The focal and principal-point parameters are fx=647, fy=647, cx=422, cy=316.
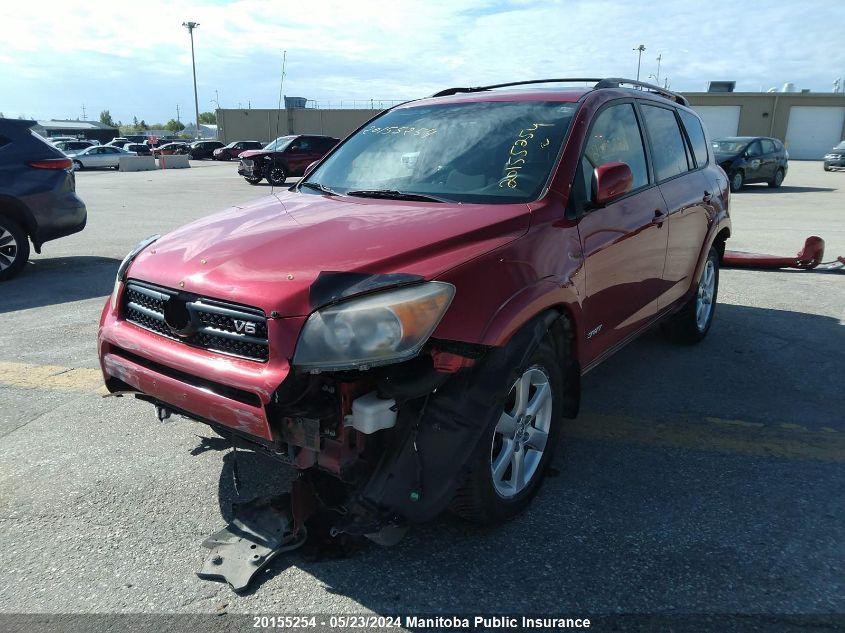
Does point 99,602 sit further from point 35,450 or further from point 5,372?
point 5,372

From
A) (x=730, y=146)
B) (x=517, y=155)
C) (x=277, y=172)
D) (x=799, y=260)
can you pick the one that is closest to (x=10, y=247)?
(x=517, y=155)

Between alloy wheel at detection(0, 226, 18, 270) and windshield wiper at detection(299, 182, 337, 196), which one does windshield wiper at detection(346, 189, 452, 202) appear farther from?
alloy wheel at detection(0, 226, 18, 270)

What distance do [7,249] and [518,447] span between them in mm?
7034

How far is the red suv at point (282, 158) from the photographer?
22.6 m

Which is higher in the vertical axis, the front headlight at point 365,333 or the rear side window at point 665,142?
the rear side window at point 665,142

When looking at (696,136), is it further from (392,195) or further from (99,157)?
(99,157)

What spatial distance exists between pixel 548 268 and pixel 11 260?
7021mm

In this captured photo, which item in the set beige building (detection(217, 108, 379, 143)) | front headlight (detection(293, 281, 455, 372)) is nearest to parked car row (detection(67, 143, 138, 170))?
beige building (detection(217, 108, 379, 143))

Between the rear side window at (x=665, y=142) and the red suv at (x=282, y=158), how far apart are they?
60.6ft

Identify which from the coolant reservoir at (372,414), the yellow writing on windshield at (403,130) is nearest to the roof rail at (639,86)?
the yellow writing on windshield at (403,130)

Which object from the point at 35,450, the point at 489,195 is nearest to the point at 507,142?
the point at 489,195

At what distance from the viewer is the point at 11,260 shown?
745 centimetres

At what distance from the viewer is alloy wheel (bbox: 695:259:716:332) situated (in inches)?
205

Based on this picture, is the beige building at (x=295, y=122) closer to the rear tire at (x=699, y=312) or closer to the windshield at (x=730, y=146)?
the windshield at (x=730, y=146)
